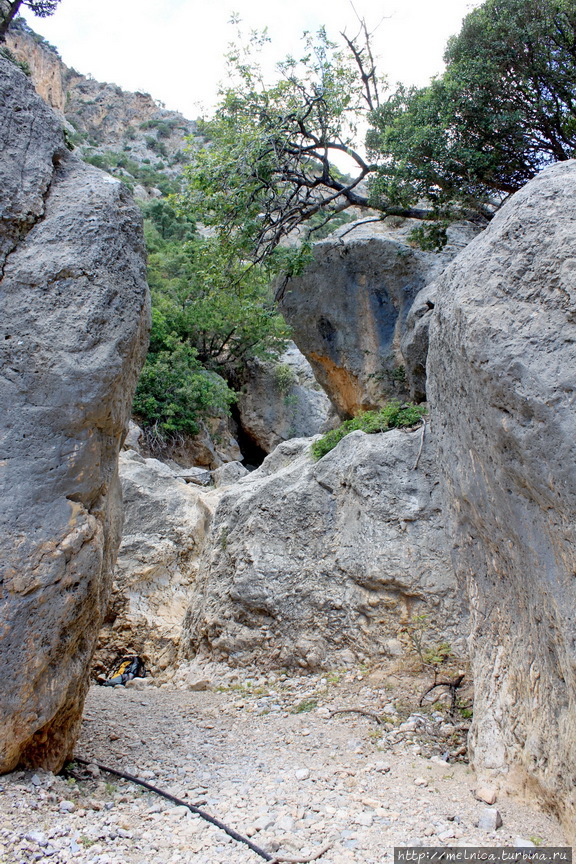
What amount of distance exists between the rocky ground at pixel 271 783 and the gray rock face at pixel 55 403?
59 cm

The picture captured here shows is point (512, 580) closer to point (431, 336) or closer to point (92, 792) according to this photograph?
point (431, 336)

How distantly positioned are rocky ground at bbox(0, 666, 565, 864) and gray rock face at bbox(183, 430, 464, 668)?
0.50 m

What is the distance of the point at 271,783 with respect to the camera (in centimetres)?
412

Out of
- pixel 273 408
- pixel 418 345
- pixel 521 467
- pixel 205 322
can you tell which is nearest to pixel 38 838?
pixel 521 467

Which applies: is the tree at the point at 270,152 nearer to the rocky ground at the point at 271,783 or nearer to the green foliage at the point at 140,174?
the rocky ground at the point at 271,783

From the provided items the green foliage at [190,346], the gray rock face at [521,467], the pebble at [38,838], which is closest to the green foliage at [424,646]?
the gray rock face at [521,467]

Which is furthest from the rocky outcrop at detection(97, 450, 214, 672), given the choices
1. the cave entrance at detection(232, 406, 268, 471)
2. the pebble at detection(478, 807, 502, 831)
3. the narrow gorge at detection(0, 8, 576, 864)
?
the cave entrance at detection(232, 406, 268, 471)

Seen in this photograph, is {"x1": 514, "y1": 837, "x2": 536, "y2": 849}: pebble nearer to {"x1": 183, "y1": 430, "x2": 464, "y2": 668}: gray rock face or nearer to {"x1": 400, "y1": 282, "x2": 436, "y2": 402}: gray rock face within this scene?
{"x1": 183, "y1": 430, "x2": 464, "y2": 668}: gray rock face

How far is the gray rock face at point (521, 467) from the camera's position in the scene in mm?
3078

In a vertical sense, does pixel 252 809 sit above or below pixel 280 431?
below

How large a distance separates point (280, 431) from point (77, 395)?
18833 mm

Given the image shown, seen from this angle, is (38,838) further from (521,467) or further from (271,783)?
(521,467)

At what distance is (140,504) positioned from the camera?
30.2ft

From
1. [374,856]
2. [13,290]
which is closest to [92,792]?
[374,856]
